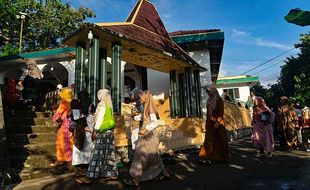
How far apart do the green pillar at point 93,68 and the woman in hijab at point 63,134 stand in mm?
711

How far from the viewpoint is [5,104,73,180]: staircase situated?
17.9 feet

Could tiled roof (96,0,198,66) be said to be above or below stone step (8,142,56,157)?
above

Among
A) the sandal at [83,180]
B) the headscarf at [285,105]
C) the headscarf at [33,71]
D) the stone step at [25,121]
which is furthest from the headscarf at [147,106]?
the headscarf at [33,71]

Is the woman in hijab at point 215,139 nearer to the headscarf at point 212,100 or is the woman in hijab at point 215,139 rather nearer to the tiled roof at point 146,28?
the headscarf at point 212,100

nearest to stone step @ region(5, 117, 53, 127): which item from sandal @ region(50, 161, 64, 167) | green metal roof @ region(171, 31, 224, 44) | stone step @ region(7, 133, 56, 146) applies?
stone step @ region(7, 133, 56, 146)

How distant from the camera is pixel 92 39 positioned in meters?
7.11

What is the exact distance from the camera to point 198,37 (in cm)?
1194

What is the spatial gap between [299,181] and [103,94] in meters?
3.68

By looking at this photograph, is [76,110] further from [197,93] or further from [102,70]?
[197,93]

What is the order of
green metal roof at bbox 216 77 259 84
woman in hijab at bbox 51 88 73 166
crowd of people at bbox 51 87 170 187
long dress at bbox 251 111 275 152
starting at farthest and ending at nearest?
green metal roof at bbox 216 77 259 84
long dress at bbox 251 111 275 152
woman in hijab at bbox 51 88 73 166
crowd of people at bbox 51 87 170 187

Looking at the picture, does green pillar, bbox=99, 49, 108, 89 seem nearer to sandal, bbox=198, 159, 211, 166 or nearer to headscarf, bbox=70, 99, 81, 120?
headscarf, bbox=70, 99, 81, 120

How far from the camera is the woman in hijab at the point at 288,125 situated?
919 cm

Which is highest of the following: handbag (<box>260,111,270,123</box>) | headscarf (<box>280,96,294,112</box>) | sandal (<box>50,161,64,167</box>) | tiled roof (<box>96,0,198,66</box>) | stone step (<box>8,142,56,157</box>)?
tiled roof (<box>96,0,198,66</box>)

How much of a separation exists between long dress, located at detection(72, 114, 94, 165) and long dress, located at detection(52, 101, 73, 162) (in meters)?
0.72
